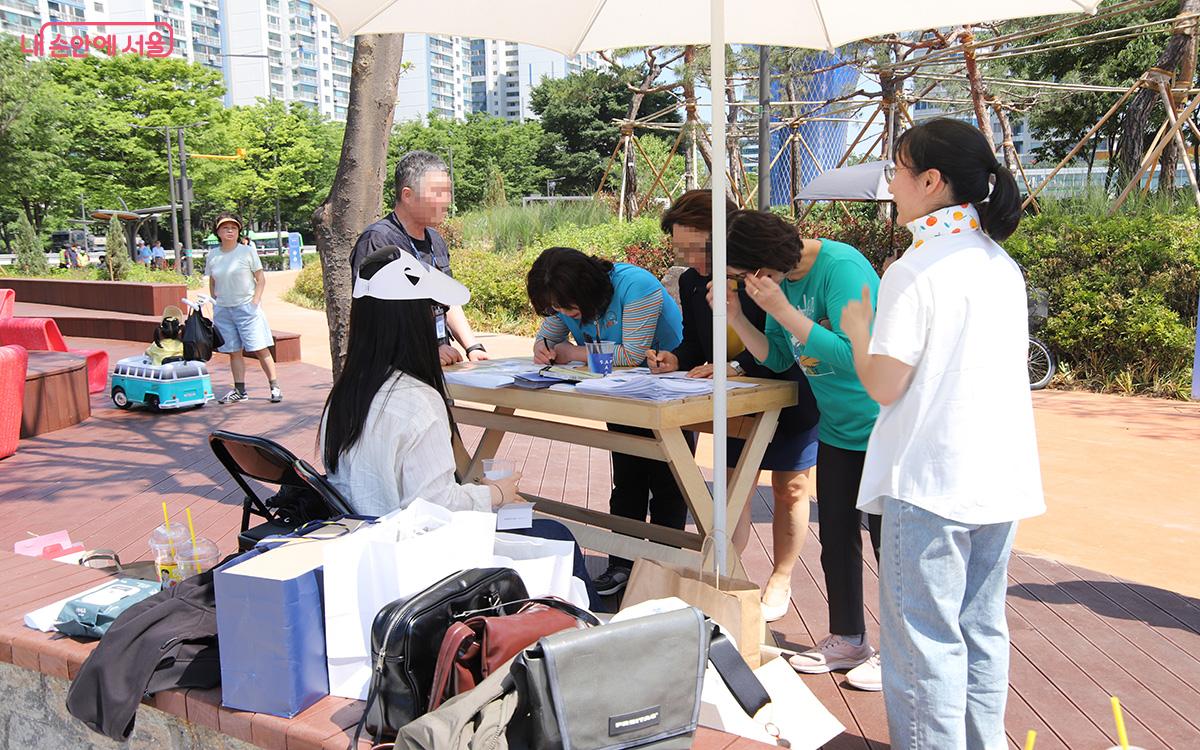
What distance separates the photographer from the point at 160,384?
8180mm

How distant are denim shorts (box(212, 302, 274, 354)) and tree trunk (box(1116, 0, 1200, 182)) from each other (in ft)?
34.0

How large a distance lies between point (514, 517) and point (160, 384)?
6370 millimetres

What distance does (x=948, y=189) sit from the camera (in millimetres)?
2193

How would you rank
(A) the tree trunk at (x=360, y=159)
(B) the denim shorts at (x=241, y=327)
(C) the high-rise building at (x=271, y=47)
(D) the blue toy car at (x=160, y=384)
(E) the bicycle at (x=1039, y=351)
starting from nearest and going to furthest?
(A) the tree trunk at (x=360, y=159) → (D) the blue toy car at (x=160, y=384) → (B) the denim shorts at (x=241, y=327) → (E) the bicycle at (x=1039, y=351) → (C) the high-rise building at (x=271, y=47)

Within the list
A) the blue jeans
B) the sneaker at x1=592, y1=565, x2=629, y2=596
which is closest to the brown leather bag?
the blue jeans

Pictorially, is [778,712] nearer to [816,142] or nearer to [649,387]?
[649,387]

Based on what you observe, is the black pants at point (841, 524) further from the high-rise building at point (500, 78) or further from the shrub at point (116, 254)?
the high-rise building at point (500, 78)

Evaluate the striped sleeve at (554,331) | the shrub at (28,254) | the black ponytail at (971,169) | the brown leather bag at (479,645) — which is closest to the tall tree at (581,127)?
the shrub at (28,254)

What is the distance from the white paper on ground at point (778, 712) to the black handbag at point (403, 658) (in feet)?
2.11

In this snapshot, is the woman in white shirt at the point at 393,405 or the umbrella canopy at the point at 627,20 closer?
the woman in white shirt at the point at 393,405

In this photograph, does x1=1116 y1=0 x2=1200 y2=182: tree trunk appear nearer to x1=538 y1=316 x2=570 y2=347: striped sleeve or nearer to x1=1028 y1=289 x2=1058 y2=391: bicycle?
x1=1028 y1=289 x2=1058 y2=391: bicycle

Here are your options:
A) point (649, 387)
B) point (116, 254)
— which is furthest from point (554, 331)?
point (116, 254)

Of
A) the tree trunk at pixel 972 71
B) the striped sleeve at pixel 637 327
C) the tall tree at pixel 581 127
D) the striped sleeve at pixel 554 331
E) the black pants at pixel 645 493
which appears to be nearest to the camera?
the striped sleeve at pixel 637 327

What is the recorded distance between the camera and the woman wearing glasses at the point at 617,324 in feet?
12.2
